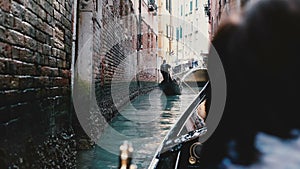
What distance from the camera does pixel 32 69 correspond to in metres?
3.29

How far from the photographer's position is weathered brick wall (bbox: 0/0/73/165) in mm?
2646

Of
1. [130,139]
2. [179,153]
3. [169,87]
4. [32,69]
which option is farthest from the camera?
[169,87]

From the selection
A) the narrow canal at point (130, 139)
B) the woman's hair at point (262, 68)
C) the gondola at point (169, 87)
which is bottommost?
the narrow canal at point (130, 139)

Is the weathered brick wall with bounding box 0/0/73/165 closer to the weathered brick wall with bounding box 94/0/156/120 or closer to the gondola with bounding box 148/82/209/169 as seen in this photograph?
the gondola with bounding box 148/82/209/169

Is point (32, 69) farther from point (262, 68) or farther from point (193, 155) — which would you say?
point (262, 68)

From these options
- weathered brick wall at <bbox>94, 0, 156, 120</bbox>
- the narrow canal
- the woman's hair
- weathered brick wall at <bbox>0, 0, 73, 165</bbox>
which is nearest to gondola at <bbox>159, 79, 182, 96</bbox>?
weathered brick wall at <bbox>94, 0, 156, 120</bbox>

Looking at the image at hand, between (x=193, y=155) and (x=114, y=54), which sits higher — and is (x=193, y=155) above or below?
below

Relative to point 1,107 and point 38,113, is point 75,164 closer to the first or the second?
point 38,113

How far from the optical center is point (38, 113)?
11.4ft

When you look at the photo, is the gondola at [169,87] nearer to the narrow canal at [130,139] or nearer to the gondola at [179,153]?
the narrow canal at [130,139]

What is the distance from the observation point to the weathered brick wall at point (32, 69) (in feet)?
8.68

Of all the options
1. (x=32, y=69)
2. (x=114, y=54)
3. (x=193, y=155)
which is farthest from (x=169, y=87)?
(x=193, y=155)

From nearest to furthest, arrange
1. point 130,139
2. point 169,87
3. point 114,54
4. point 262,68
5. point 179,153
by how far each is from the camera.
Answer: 1. point 262,68
2. point 179,153
3. point 130,139
4. point 114,54
5. point 169,87

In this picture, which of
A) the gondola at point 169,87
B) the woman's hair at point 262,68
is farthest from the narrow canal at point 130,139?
→ the gondola at point 169,87
